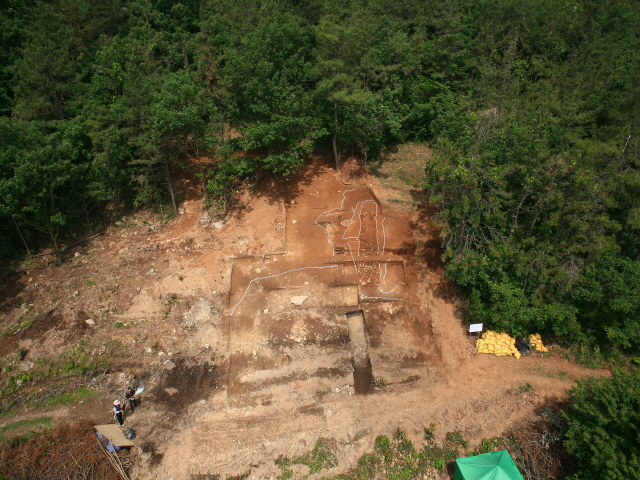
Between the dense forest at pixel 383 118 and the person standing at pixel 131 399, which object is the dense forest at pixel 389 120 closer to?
the dense forest at pixel 383 118

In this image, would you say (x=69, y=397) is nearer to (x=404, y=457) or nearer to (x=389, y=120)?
(x=404, y=457)

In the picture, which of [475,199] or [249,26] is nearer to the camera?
[475,199]

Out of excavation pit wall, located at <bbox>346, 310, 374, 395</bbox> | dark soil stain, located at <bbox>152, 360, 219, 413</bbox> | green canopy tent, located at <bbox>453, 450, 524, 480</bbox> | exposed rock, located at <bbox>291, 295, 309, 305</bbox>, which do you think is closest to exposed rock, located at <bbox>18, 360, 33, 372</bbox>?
dark soil stain, located at <bbox>152, 360, 219, 413</bbox>

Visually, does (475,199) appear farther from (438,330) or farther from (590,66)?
(590,66)

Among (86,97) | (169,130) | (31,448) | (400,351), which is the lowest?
(400,351)

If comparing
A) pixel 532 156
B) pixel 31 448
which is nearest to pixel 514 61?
pixel 532 156

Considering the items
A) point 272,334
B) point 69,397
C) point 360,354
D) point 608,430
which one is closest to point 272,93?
point 272,334
